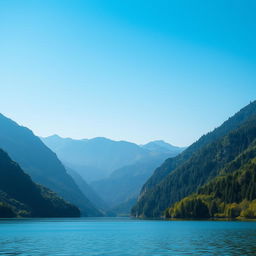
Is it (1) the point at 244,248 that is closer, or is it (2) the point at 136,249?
(1) the point at 244,248

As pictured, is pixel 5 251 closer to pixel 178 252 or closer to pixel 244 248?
pixel 178 252

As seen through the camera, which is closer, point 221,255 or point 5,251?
point 221,255

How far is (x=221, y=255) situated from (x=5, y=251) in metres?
33.8

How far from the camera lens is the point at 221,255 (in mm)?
61812

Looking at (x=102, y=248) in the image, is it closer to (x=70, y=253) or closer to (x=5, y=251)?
(x=70, y=253)

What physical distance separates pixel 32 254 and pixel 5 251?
6.53 meters

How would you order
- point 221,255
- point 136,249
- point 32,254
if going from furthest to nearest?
1. point 136,249
2. point 32,254
3. point 221,255

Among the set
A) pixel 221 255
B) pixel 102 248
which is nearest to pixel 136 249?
pixel 102 248

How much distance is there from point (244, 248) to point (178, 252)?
10.7 metres

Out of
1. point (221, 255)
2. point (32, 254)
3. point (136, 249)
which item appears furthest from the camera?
point (136, 249)

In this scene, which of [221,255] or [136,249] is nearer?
[221,255]

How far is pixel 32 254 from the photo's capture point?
218ft

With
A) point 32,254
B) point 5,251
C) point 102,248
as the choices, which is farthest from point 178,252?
point 5,251

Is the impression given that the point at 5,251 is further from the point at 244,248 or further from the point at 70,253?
the point at 244,248
